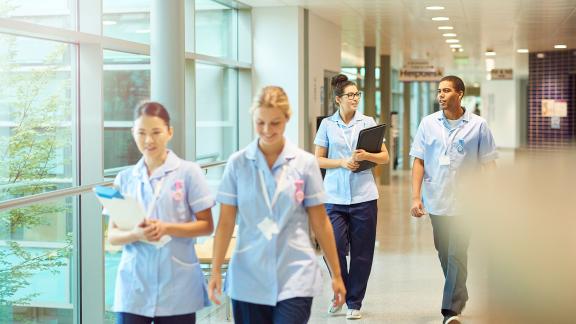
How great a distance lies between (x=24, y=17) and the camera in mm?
5086

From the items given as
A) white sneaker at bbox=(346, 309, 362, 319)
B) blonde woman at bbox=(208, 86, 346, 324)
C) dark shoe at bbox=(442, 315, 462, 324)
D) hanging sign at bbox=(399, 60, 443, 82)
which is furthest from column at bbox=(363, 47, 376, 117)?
blonde woman at bbox=(208, 86, 346, 324)

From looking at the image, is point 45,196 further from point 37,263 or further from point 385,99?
point 385,99

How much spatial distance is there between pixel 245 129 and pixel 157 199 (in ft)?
22.3

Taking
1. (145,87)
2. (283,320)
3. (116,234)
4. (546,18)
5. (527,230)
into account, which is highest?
(546,18)

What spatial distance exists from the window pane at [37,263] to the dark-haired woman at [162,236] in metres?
1.58

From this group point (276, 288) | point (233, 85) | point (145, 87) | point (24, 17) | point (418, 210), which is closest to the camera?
point (276, 288)

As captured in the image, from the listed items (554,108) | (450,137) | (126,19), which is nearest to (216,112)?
(126,19)

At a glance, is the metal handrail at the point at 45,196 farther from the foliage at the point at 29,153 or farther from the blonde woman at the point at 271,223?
the blonde woman at the point at 271,223

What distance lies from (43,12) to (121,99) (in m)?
1.52

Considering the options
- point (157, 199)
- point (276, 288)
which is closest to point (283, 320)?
point (276, 288)

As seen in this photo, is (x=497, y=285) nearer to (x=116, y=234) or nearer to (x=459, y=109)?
(x=116, y=234)

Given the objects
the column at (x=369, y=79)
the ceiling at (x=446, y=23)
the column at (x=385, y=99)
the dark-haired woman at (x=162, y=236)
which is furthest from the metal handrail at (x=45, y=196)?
the column at (x=385, y=99)

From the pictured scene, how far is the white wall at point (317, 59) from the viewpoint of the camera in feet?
35.9

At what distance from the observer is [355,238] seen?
6.36 meters
